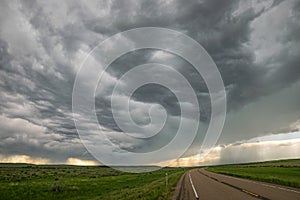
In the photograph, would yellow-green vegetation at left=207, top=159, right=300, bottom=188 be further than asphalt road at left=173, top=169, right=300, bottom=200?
Yes

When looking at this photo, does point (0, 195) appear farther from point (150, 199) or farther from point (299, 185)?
point (299, 185)

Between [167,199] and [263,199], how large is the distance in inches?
211

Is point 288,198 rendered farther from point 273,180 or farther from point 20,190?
point 20,190

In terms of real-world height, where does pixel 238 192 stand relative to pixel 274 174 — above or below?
below

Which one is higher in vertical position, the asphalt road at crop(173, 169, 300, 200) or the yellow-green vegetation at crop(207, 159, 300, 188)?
the yellow-green vegetation at crop(207, 159, 300, 188)

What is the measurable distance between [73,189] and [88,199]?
657cm

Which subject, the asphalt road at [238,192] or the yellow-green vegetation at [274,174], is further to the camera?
the yellow-green vegetation at [274,174]

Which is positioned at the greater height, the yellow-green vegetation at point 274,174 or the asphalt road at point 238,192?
the yellow-green vegetation at point 274,174

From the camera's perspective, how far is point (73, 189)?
25.9 metres

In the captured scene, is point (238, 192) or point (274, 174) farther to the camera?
point (274, 174)

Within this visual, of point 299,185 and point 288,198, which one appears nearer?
point 288,198

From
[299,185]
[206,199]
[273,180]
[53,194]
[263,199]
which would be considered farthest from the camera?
[273,180]

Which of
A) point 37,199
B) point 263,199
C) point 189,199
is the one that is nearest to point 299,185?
point 263,199

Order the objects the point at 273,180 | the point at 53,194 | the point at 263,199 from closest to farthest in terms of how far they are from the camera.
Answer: the point at 263,199 → the point at 53,194 → the point at 273,180
